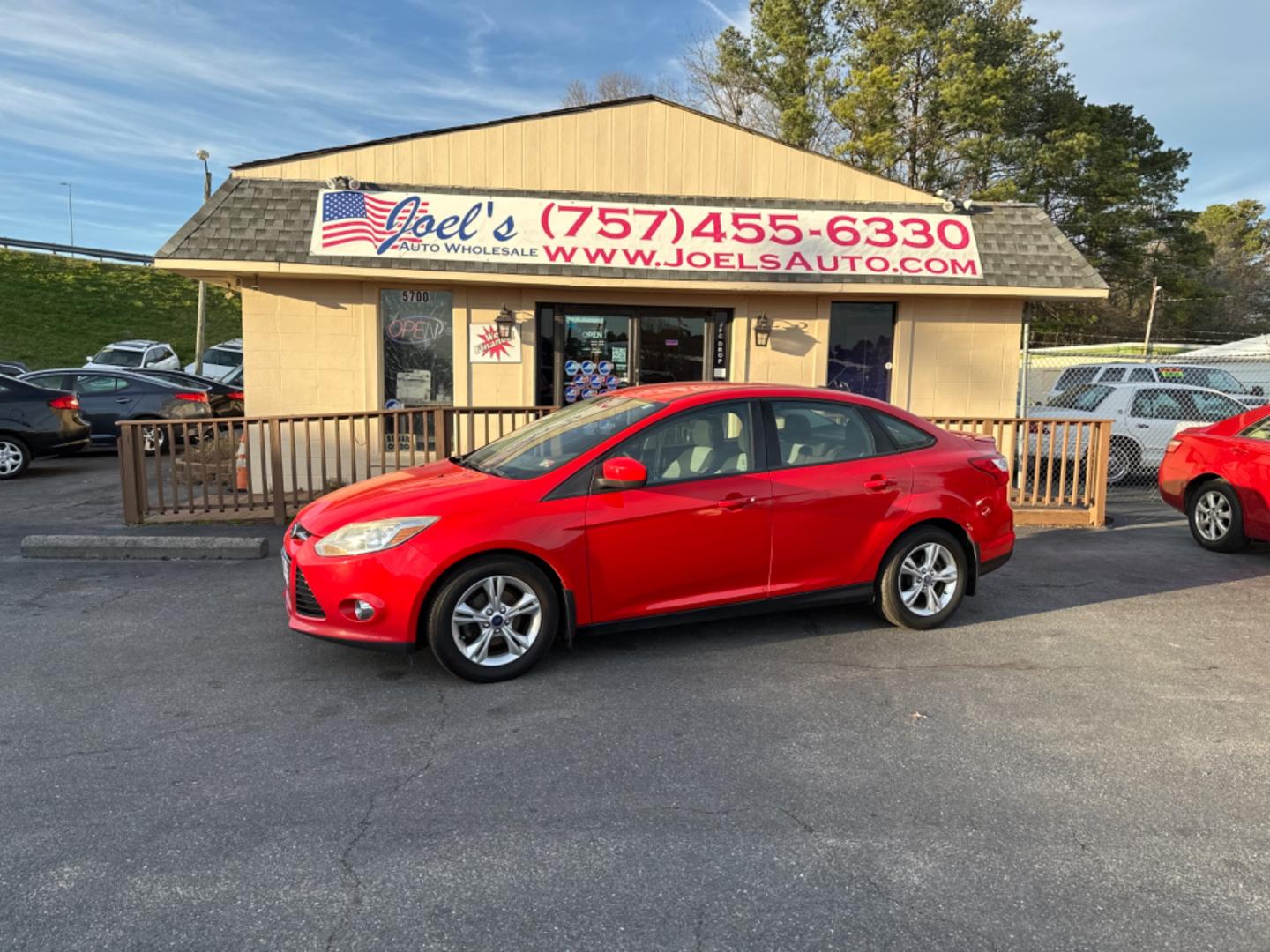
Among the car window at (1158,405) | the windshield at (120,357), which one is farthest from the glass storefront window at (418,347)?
the windshield at (120,357)

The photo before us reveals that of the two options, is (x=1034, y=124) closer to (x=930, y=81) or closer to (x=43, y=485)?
(x=930, y=81)

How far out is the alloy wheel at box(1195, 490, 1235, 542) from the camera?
7.95 metres

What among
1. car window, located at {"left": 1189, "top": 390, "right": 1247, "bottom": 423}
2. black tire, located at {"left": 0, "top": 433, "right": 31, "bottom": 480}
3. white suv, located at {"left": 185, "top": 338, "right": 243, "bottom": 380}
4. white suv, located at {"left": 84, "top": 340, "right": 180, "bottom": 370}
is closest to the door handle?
car window, located at {"left": 1189, "top": 390, "right": 1247, "bottom": 423}

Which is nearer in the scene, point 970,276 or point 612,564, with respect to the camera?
point 612,564

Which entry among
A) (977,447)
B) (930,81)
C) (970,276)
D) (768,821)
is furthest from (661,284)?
(930,81)

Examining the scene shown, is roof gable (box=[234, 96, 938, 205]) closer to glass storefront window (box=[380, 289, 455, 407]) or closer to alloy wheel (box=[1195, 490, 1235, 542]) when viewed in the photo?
glass storefront window (box=[380, 289, 455, 407])

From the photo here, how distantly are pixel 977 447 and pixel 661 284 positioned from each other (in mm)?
5096

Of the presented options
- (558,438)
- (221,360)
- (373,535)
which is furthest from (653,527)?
(221,360)

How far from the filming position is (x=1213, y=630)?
5.77 metres

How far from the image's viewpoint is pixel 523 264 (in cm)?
1004

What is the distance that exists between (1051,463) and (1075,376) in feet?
28.6

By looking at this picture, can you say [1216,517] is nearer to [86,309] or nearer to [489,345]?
[489,345]

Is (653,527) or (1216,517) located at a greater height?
(653,527)

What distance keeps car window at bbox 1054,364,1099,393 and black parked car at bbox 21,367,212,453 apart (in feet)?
50.4
